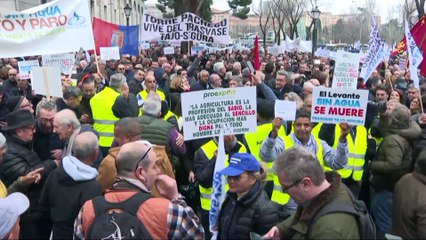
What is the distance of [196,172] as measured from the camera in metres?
5.45

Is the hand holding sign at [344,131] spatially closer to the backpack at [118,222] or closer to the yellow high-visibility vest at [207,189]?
the yellow high-visibility vest at [207,189]

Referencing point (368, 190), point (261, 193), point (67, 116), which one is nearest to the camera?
point (261, 193)

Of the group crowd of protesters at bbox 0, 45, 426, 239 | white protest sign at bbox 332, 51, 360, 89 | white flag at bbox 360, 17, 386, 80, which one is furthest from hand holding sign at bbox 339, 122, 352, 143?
white flag at bbox 360, 17, 386, 80

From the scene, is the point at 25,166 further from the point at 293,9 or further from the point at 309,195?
the point at 293,9

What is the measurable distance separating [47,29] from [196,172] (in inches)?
149

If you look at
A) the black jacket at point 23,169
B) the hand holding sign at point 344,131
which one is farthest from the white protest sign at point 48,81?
the hand holding sign at point 344,131

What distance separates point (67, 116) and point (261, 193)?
2.30 meters

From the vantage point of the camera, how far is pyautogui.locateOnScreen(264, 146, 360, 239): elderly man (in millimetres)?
2908

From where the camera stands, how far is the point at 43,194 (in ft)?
14.3

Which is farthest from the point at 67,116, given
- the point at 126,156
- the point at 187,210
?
the point at 187,210

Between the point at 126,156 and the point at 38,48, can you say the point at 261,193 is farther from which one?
the point at 38,48

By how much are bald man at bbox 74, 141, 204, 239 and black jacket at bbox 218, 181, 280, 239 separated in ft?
1.24

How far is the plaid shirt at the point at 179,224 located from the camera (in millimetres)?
3361

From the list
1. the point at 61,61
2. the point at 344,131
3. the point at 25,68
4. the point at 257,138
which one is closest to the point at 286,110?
the point at 257,138
